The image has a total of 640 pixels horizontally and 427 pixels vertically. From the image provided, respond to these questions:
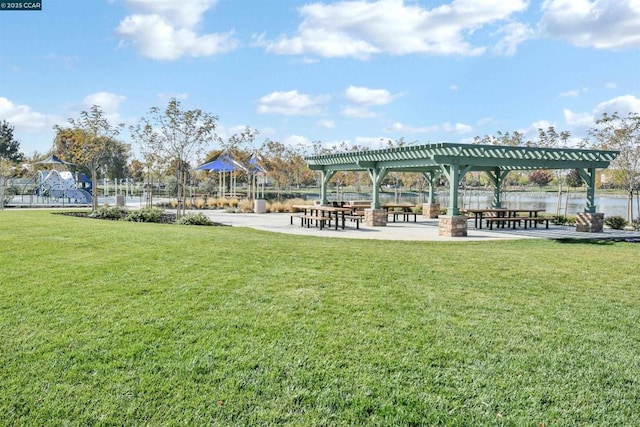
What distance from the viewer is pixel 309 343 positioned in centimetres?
389

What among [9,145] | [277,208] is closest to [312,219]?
[277,208]

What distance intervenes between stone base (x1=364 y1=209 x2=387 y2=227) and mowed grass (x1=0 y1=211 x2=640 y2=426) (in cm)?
934

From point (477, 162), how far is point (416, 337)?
10684 millimetres

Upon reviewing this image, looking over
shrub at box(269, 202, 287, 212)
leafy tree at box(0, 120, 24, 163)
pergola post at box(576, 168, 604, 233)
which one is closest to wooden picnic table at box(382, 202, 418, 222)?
pergola post at box(576, 168, 604, 233)

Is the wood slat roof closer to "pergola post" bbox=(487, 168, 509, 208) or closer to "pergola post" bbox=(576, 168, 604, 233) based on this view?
"pergola post" bbox=(576, 168, 604, 233)

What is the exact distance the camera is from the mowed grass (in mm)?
2955

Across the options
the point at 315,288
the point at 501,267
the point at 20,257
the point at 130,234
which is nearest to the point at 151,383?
the point at 315,288

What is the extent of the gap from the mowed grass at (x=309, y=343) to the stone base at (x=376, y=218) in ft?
30.6

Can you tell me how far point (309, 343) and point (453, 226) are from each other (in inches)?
388

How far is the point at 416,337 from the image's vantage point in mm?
4066

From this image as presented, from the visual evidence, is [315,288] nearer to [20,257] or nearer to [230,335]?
[230,335]

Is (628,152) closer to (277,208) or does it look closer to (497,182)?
(497,182)

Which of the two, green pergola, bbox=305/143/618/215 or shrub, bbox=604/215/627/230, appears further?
shrub, bbox=604/215/627/230

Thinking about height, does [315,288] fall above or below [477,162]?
below
